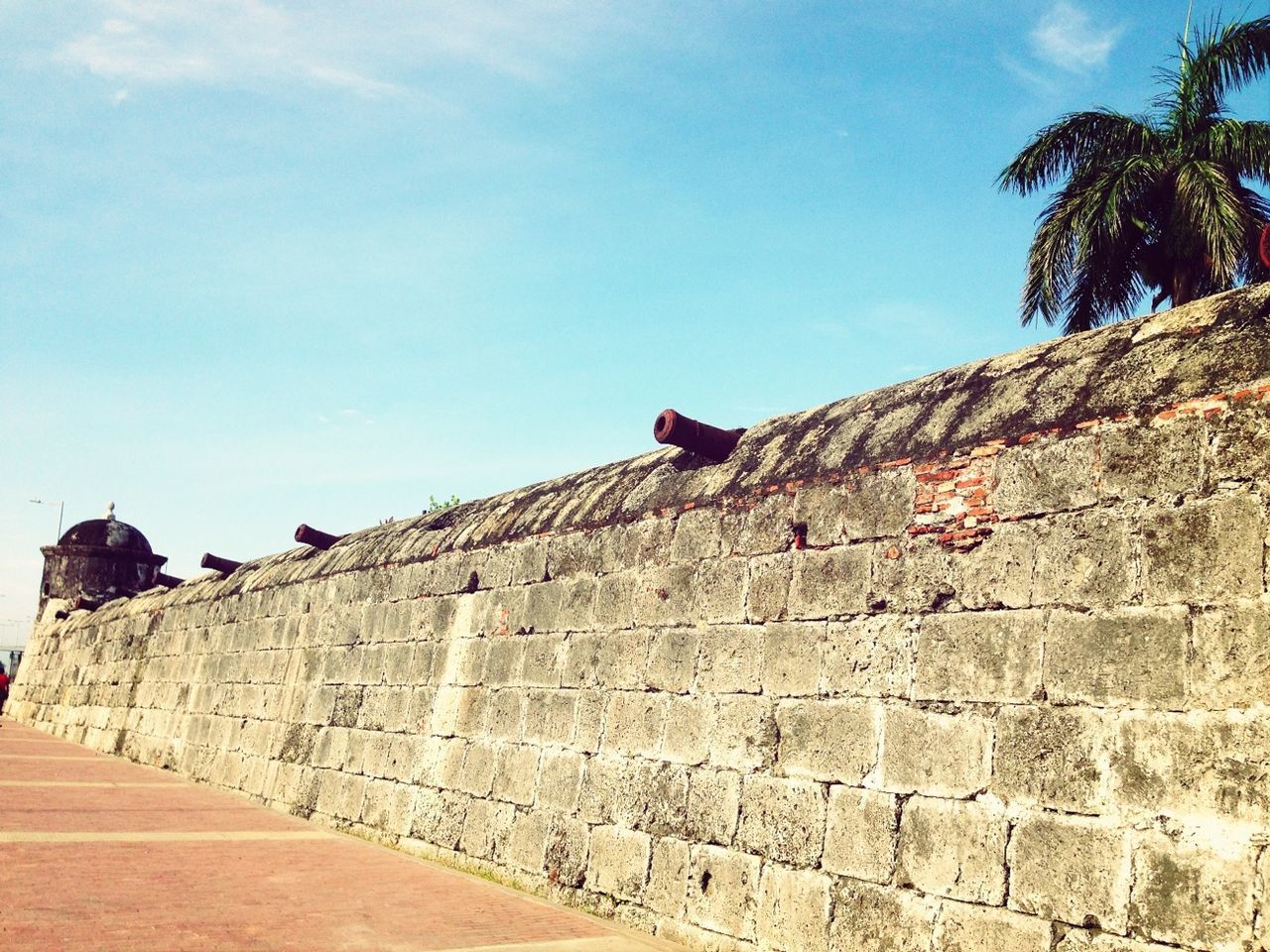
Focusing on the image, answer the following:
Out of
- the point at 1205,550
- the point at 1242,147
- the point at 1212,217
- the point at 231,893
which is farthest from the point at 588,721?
the point at 1242,147

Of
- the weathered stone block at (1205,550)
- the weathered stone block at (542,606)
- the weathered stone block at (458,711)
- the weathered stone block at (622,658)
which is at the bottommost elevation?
the weathered stone block at (458,711)

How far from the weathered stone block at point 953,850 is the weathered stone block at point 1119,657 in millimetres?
541

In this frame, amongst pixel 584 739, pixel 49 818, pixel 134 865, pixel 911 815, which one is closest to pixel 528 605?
pixel 584 739

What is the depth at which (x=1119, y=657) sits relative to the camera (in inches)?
135

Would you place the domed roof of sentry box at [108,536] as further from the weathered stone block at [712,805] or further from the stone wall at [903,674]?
the weathered stone block at [712,805]

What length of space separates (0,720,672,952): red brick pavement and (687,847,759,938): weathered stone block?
26 cm

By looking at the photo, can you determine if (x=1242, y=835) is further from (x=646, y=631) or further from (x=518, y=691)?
(x=518, y=691)

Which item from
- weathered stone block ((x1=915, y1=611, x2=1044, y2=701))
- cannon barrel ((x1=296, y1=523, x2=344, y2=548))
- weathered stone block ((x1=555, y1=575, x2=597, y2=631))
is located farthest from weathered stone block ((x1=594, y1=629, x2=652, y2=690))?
cannon barrel ((x1=296, y1=523, x2=344, y2=548))

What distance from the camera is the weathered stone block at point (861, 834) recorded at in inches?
156

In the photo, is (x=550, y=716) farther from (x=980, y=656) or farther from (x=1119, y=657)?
(x=1119, y=657)

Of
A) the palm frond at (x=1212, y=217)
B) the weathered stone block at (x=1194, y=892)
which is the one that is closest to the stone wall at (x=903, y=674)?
the weathered stone block at (x=1194, y=892)

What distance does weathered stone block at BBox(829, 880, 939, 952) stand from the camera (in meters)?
3.73

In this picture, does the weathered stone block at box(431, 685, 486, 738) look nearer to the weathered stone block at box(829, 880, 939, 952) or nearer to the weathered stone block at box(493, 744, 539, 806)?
the weathered stone block at box(493, 744, 539, 806)

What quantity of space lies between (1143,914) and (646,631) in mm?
2874
